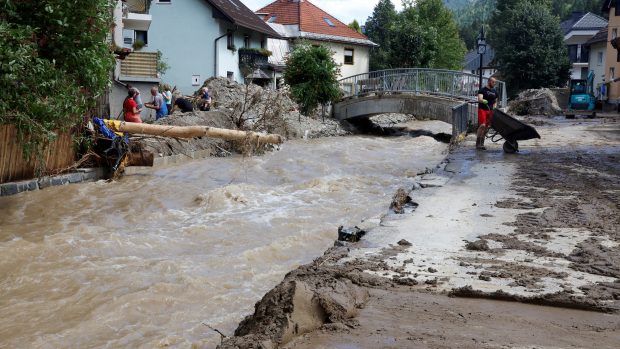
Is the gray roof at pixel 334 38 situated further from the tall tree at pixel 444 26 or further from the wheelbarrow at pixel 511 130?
the wheelbarrow at pixel 511 130

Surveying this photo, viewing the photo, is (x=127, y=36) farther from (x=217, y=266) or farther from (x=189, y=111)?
(x=217, y=266)

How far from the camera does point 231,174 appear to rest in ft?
55.5

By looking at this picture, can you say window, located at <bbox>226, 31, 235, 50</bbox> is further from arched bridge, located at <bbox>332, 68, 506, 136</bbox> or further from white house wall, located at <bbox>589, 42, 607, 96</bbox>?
white house wall, located at <bbox>589, 42, 607, 96</bbox>

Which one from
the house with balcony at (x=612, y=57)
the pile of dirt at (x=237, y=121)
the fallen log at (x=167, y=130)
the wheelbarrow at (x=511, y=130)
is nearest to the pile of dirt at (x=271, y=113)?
the pile of dirt at (x=237, y=121)

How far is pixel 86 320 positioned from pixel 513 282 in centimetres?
411

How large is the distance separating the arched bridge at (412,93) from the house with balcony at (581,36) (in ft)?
146

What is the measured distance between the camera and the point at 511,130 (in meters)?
15.6

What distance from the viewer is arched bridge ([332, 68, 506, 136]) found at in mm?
28303

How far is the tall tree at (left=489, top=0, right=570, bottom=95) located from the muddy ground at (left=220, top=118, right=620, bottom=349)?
1884 inches

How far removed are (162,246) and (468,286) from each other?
17.8 feet

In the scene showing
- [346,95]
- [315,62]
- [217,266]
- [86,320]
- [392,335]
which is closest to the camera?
[392,335]

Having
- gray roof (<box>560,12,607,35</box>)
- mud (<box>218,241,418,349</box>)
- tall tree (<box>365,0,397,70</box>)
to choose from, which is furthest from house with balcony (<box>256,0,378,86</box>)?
mud (<box>218,241,418,349</box>)

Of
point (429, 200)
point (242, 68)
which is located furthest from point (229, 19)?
point (429, 200)

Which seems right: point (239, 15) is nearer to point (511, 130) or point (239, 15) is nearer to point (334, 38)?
point (334, 38)
